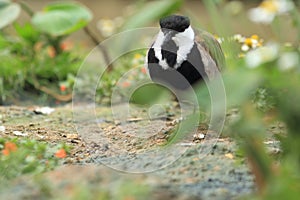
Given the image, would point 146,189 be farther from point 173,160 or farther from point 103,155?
point 103,155

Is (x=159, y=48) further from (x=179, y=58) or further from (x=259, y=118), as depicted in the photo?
(x=259, y=118)

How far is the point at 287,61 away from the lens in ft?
5.25

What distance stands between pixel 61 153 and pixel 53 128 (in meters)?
0.51

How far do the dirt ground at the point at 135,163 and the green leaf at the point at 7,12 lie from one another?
1.82 ft

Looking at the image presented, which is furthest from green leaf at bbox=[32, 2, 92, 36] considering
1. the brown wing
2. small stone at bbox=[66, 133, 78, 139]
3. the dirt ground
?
the brown wing

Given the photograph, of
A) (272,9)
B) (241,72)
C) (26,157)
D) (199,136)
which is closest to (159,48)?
(199,136)

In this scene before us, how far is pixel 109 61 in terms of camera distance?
3.48 m

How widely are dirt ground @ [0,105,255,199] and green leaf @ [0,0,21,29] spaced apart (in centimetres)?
55

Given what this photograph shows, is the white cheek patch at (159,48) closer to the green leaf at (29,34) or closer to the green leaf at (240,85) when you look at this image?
the green leaf at (240,85)

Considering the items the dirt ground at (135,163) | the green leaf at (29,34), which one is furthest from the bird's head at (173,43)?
the green leaf at (29,34)

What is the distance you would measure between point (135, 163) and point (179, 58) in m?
0.60

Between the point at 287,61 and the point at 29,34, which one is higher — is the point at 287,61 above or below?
above

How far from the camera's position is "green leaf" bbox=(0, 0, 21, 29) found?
10.3 ft

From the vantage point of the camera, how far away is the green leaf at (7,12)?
314cm
